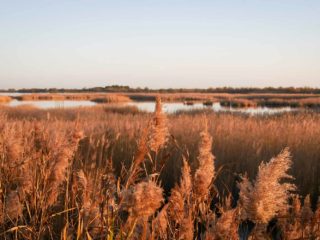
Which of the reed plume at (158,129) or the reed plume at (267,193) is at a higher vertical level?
the reed plume at (158,129)

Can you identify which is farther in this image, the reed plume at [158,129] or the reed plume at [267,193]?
the reed plume at [158,129]

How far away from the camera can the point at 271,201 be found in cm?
127

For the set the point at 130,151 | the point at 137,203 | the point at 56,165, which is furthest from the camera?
the point at 130,151

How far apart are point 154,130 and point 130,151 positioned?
4586 millimetres

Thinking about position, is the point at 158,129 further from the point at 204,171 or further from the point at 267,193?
the point at 267,193

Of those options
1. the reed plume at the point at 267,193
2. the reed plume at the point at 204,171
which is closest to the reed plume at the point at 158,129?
the reed plume at the point at 204,171

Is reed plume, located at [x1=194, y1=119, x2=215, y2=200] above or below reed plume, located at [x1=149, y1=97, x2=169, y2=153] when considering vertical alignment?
below

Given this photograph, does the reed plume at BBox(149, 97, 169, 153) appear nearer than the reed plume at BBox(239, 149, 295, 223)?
No

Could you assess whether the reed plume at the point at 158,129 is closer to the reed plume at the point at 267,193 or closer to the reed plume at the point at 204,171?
the reed plume at the point at 204,171

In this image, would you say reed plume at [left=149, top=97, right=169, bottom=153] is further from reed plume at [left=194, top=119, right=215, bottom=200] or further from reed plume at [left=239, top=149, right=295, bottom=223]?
reed plume at [left=239, top=149, right=295, bottom=223]

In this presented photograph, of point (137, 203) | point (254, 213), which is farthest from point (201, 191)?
point (137, 203)

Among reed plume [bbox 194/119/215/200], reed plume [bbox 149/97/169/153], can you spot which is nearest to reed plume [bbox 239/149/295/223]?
reed plume [bbox 194/119/215/200]

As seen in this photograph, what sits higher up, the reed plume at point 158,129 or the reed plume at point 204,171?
Result: the reed plume at point 158,129

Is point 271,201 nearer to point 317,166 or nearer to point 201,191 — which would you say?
point 201,191
